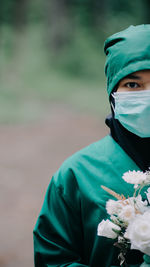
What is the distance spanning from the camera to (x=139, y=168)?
1.95 meters

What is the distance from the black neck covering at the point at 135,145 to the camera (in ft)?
6.43

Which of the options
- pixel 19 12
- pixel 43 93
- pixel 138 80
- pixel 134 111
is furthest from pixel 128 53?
pixel 19 12

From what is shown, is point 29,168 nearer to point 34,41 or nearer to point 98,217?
point 98,217

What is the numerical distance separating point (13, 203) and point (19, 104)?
6.19 m

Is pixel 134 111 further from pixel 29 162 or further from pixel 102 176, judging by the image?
pixel 29 162

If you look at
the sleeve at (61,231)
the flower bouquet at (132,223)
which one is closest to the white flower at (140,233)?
the flower bouquet at (132,223)

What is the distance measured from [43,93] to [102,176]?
36.6ft

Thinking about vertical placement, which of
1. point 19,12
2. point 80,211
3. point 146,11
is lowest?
point 80,211

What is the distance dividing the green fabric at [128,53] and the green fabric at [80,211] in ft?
1.33

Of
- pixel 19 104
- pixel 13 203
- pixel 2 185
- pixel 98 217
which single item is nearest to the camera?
pixel 98 217

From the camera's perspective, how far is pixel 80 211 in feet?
6.41

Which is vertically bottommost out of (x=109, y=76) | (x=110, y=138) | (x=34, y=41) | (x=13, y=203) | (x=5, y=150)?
(x=13, y=203)

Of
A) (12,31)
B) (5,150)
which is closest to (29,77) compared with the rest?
(12,31)

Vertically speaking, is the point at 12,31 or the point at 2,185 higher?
the point at 12,31
